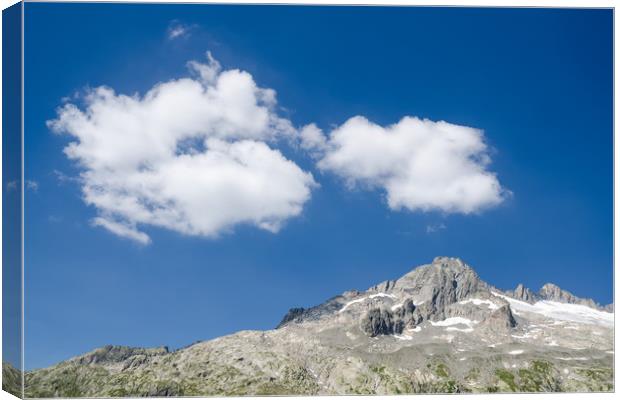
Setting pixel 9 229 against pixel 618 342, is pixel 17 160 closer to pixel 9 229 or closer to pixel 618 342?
pixel 9 229

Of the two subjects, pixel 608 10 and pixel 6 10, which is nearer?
pixel 6 10

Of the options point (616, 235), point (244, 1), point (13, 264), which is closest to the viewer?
point (13, 264)

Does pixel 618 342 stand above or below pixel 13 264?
below

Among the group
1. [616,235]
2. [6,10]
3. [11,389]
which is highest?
[6,10]

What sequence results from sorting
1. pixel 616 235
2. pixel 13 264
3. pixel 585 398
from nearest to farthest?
pixel 13 264, pixel 616 235, pixel 585 398

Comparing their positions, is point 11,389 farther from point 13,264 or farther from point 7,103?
point 7,103

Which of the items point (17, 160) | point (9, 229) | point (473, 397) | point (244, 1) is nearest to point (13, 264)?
point (9, 229)

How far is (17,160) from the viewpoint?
11394cm

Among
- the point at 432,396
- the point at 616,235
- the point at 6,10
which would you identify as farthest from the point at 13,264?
the point at 616,235

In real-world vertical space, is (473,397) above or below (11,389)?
below

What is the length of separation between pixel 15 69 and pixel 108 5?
42.0 m

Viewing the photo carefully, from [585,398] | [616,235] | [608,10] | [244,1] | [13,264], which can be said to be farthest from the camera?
[585,398]

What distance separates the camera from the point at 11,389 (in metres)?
116

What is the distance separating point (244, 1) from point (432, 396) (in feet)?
307
